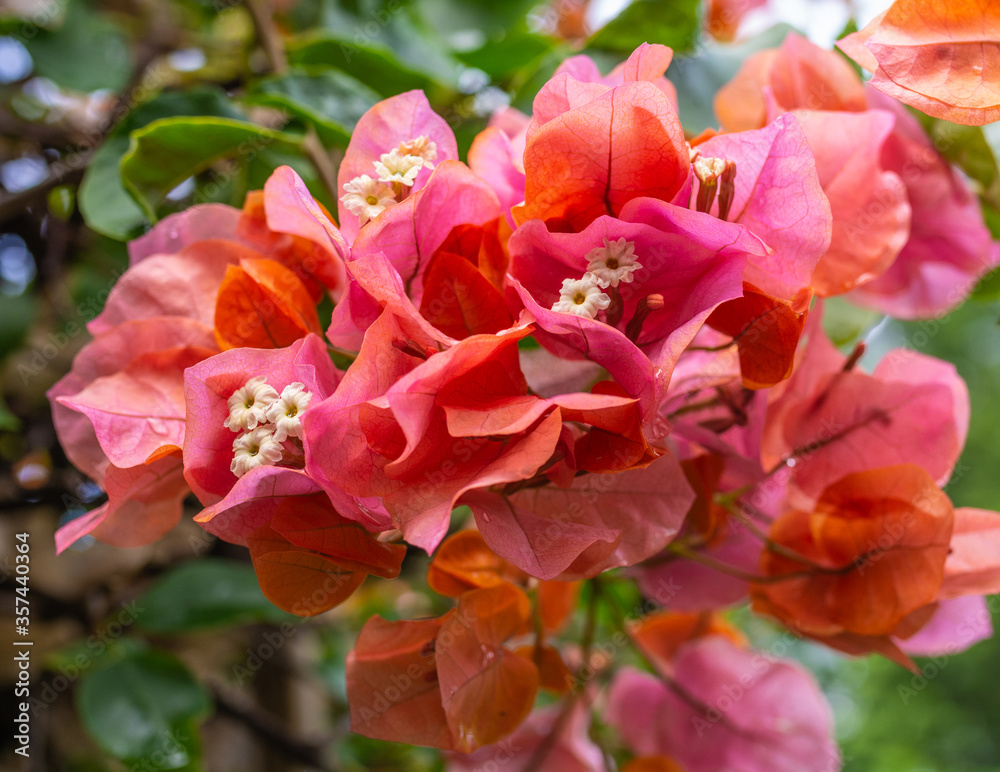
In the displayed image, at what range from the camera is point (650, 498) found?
1.21ft

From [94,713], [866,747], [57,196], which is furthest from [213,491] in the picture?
[866,747]

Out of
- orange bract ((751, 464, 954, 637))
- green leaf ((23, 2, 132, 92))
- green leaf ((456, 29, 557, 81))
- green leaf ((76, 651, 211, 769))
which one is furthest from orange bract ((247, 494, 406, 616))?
green leaf ((23, 2, 132, 92))

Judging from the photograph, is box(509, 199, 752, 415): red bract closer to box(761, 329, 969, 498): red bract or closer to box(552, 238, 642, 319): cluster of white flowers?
box(552, 238, 642, 319): cluster of white flowers

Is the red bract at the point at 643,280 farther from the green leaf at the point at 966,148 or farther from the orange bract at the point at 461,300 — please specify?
the green leaf at the point at 966,148

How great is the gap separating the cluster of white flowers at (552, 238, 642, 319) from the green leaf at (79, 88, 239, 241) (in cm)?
34

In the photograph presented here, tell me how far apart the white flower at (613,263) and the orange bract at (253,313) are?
0.14 metres

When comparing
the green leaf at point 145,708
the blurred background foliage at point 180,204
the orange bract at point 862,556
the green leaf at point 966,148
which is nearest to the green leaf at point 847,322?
the blurred background foliage at point 180,204

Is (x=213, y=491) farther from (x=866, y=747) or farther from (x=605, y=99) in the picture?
(x=866, y=747)

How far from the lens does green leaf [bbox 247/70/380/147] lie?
53 cm

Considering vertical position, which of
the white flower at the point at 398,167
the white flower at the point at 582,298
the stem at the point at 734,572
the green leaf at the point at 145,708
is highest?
the white flower at the point at 398,167

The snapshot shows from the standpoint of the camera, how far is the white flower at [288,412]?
0.31 metres

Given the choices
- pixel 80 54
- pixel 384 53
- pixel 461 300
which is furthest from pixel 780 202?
pixel 80 54

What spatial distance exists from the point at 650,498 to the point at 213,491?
0.19m

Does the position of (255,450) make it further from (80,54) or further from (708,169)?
(80,54)
